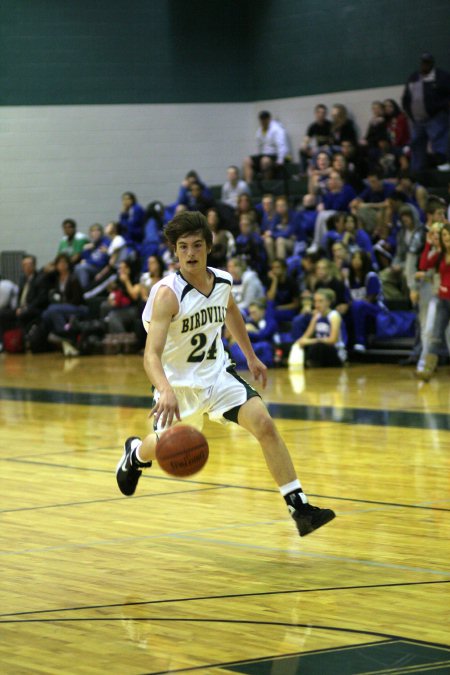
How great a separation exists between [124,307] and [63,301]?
1230mm

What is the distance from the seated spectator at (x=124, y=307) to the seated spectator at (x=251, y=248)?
199 centimetres

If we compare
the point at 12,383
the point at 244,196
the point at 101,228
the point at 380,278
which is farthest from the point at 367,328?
the point at 101,228

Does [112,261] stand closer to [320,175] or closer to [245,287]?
[320,175]

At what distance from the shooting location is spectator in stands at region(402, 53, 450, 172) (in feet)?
56.4

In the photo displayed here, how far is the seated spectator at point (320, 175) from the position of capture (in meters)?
17.6

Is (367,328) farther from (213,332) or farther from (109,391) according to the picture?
(213,332)

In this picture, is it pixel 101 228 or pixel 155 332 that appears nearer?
pixel 155 332

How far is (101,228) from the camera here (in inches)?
788

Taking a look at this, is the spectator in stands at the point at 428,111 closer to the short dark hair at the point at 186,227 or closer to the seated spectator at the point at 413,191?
the seated spectator at the point at 413,191

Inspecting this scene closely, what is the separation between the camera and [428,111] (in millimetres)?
17328

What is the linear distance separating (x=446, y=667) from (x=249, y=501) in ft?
10.6

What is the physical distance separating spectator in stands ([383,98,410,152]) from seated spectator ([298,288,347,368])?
4.02 metres

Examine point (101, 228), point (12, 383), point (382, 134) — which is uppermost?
point (382, 134)

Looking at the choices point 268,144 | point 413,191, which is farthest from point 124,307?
point 413,191
